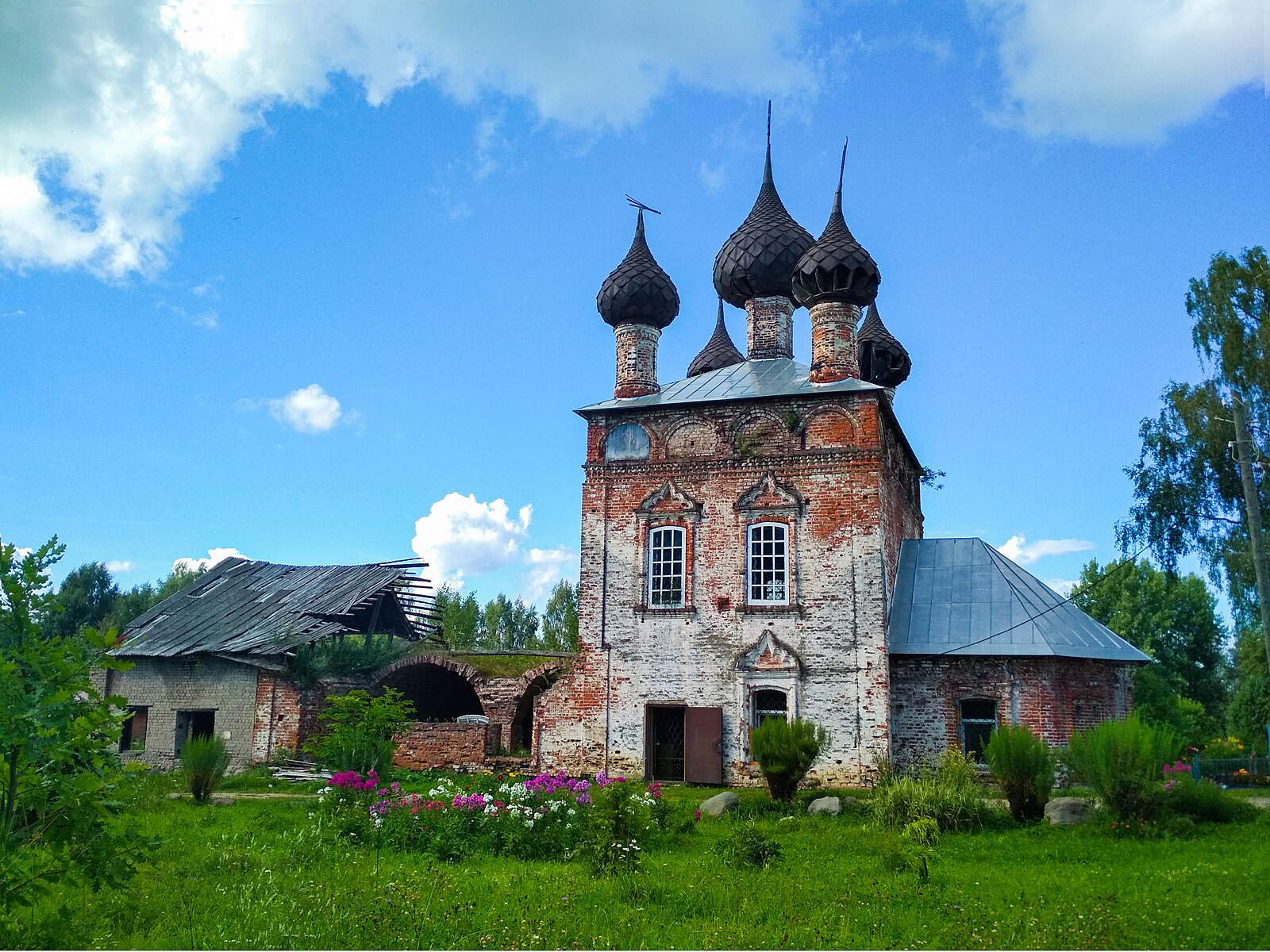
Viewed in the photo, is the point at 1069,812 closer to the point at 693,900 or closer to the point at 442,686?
the point at 693,900

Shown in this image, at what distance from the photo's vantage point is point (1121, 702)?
16656mm

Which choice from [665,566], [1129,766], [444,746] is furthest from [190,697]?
[1129,766]

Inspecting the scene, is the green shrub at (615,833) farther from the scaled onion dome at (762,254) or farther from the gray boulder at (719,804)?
the scaled onion dome at (762,254)

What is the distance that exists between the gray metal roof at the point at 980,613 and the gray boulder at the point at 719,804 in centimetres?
462

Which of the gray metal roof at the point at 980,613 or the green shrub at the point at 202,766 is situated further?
the gray metal roof at the point at 980,613

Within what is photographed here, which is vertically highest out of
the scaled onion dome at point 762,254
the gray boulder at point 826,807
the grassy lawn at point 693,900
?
the scaled onion dome at point 762,254

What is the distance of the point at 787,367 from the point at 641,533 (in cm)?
451

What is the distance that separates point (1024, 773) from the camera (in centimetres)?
1202

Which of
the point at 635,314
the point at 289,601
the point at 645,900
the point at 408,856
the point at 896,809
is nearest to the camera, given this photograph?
the point at 645,900

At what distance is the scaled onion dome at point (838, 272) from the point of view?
1767cm

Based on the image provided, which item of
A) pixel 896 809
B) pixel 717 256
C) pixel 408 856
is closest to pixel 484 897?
pixel 408 856

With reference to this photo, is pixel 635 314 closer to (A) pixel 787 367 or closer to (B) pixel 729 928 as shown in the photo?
(A) pixel 787 367

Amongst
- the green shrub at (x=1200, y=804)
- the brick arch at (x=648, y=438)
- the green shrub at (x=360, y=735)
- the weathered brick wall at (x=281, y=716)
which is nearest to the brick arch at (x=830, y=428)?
the brick arch at (x=648, y=438)

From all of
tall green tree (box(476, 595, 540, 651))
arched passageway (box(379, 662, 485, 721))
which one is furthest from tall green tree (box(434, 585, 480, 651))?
arched passageway (box(379, 662, 485, 721))
